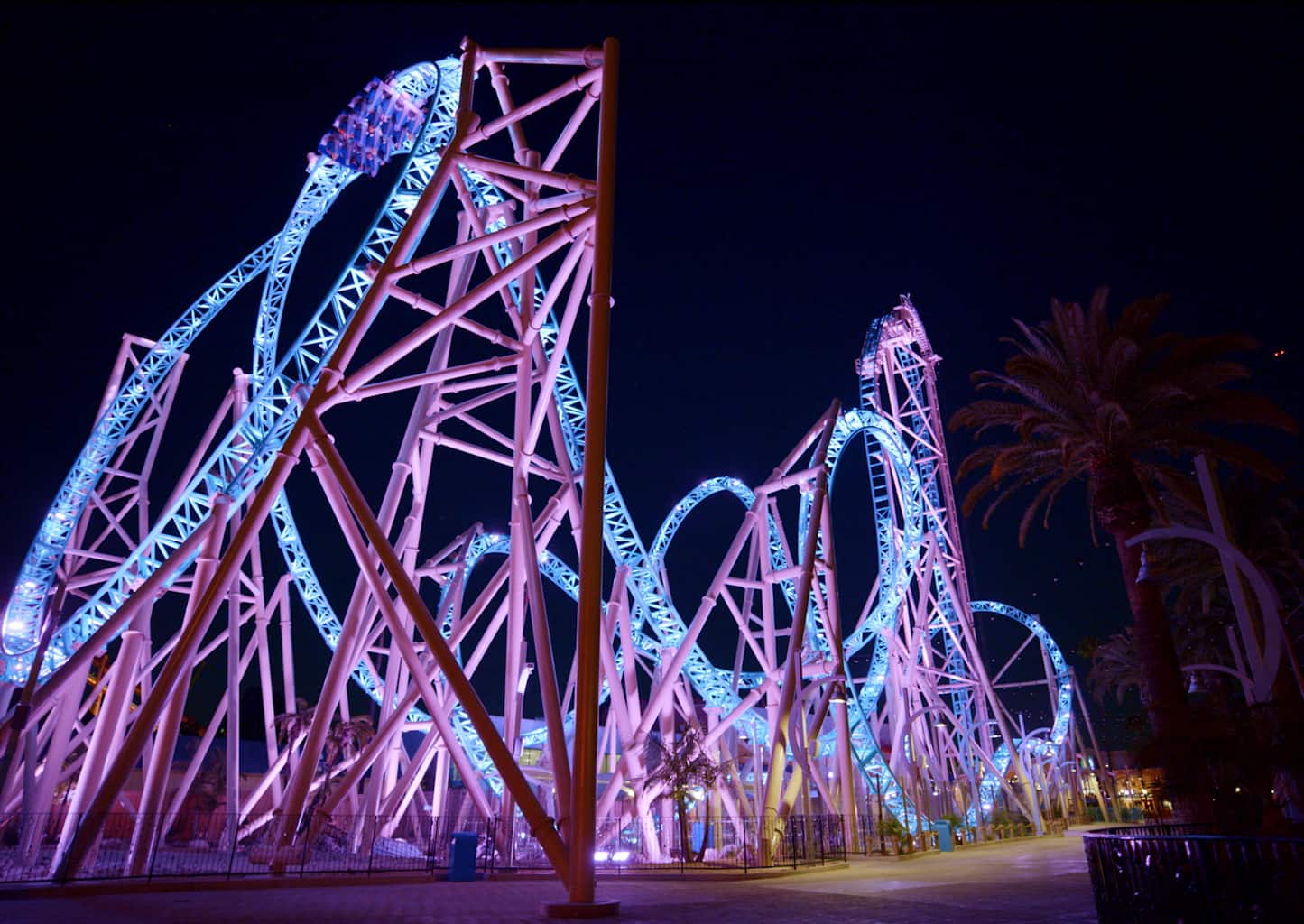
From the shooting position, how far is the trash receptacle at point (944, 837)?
22.2m

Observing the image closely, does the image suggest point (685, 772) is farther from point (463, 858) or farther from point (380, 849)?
point (380, 849)

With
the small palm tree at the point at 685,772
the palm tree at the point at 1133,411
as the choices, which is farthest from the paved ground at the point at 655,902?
the palm tree at the point at 1133,411

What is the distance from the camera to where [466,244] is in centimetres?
976

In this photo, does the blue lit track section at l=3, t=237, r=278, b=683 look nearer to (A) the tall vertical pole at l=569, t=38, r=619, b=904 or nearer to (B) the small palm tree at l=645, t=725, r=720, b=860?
(B) the small palm tree at l=645, t=725, r=720, b=860

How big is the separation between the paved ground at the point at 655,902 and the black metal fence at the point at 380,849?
0.99m

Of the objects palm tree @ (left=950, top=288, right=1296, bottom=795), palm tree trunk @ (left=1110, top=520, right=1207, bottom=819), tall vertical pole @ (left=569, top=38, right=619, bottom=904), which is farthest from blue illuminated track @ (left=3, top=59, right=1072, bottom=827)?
palm tree trunk @ (left=1110, top=520, right=1207, bottom=819)

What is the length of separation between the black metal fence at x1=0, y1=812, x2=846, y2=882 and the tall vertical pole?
5.41 meters

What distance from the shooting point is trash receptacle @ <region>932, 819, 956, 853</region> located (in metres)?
22.2

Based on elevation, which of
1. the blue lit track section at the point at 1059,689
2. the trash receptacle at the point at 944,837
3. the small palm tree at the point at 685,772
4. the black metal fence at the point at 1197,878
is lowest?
the trash receptacle at the point at 944,837

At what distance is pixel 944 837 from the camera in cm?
2239

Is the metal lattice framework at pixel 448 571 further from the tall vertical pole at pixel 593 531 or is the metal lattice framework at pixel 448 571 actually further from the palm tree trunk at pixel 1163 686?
the palm tree trunk at pixel 1163 686

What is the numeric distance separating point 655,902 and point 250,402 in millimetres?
11552

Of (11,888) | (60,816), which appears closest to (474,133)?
(11,888)

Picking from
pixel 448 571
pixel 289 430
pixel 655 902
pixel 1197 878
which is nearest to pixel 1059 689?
pixel 448 571
